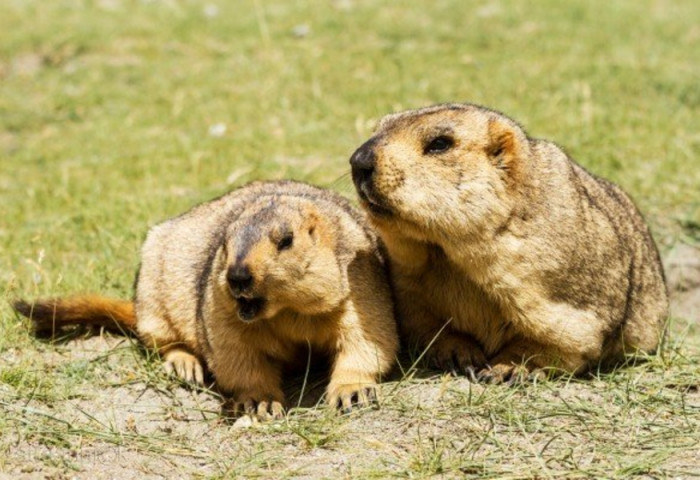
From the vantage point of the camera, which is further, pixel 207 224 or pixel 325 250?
pixel 207 224

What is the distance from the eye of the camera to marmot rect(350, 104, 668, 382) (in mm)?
4867

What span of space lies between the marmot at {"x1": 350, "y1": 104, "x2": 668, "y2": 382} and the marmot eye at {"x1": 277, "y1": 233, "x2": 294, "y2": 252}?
422mm

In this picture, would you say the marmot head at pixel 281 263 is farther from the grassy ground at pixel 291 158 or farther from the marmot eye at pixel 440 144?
the marmot eye at pixel 440 144

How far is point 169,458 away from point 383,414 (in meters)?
1.07

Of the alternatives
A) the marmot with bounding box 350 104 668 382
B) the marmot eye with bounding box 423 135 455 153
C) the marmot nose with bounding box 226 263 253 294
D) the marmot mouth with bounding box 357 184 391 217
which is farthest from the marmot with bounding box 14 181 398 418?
the marmot eye with bounding box 423 135 455 153

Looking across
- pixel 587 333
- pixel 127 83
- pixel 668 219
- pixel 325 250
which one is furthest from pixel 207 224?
pixel 127 83

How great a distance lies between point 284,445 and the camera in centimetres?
485

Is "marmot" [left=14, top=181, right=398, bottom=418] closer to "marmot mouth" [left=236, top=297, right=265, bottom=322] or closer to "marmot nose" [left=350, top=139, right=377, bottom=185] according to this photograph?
"marmot mouth" [left=236, top=297, right=265, bottom=322]

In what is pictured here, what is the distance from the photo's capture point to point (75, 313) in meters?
6.00

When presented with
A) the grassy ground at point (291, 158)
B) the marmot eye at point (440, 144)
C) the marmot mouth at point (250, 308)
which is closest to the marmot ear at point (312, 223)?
the marmot mouth at point (250, 308)

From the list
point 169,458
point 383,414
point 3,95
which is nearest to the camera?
point 169,458

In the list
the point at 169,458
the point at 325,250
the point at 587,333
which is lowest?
the point at 169,458

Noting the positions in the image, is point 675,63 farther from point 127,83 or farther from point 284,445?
point 284,445

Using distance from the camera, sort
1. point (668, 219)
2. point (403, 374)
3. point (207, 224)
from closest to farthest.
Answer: point (403, 374)
point (207, 224)
point (668, 219)
